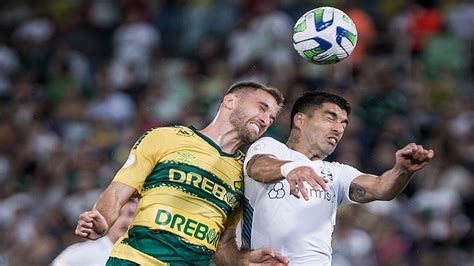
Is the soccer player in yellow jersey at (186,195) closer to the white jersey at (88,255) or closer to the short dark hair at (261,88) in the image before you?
the short dark hair at (261,88)

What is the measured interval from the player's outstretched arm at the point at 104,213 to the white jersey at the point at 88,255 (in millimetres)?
1547

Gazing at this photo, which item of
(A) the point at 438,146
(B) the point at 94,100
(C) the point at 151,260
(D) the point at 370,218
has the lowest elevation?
(C) the point at 151,260

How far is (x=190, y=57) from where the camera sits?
1564cm

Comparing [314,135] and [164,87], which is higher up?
[164,87]

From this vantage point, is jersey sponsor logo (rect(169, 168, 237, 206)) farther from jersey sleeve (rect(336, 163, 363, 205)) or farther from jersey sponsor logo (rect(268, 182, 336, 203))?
jersey sleeve (rect(336, 163, 363, 205))

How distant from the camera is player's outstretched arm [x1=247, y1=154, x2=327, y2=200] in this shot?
20.0 feet

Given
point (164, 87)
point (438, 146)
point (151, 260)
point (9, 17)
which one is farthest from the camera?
point (9, 17)

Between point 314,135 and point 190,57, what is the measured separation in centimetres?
840

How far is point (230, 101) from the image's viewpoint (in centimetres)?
767

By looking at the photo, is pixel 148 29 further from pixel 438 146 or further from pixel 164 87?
pixel 438 146

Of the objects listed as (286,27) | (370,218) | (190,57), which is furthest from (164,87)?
(370,218)

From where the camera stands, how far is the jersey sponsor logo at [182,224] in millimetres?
7090

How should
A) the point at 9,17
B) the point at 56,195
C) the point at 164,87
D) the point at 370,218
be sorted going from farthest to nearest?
the point at 9,17 → the point at 164,87 → the point at 56,195 → the point at 370,218

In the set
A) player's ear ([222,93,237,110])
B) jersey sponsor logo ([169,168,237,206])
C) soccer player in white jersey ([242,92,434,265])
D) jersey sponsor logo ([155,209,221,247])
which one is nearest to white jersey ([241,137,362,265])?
soccer player in white jersey ([242,92,434,265])
